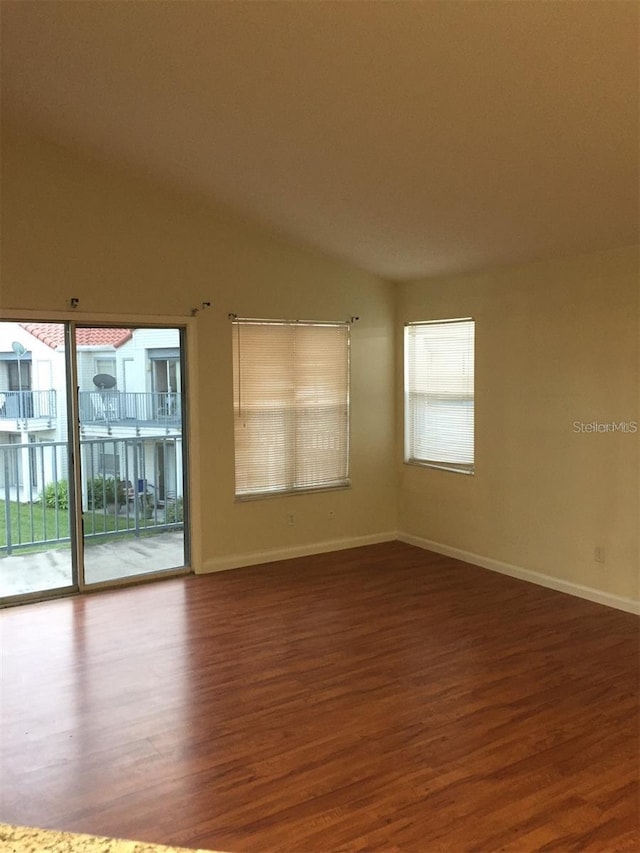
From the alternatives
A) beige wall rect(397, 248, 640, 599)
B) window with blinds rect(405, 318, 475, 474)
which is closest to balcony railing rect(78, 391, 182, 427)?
window with blinds rect(405, 318, 475, 474)

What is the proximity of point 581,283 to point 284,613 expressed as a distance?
9.65 ft

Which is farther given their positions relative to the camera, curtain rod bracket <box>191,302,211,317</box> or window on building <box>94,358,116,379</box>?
curtain rod bracket <box>191,302,211,317</box>

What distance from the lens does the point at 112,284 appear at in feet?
16.5

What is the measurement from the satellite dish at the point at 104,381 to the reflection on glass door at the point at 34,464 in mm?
217

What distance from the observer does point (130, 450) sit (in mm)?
5352

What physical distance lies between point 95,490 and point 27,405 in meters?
0.77

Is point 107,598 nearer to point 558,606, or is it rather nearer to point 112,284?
point 112,284

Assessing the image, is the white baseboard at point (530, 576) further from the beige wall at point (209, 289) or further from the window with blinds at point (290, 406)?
the window with blinds at point (290, 406)

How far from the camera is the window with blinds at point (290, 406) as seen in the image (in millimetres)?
5680

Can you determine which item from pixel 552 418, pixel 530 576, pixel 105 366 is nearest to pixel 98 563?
pixel 105 366

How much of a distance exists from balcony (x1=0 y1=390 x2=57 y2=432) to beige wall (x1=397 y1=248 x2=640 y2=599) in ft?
10.2

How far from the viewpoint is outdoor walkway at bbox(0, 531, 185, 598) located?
16.4 feet

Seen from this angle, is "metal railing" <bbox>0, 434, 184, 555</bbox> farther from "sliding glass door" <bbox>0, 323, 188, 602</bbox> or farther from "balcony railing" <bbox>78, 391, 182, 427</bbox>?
"balcony railing" <bbox>78, 391, 182, 427</bbox>

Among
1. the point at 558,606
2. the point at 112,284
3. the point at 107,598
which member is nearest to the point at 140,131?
the point at 112,284
